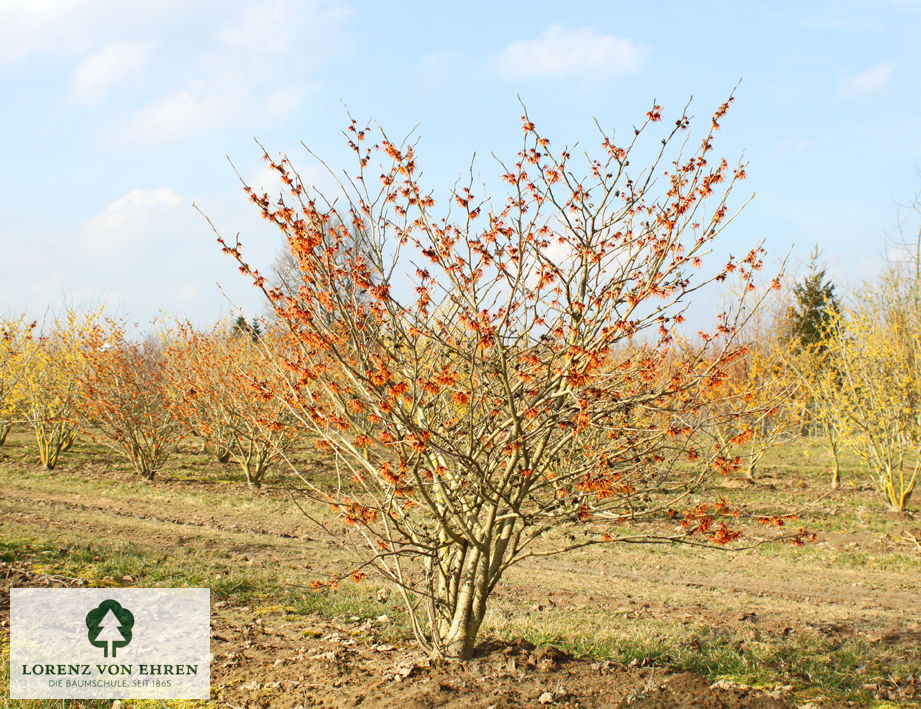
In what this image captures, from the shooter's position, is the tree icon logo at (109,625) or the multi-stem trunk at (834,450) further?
the multi-stem trunk at (834,450)

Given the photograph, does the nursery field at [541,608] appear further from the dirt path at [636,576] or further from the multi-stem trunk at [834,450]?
the multi-stem trunk at [834,450]

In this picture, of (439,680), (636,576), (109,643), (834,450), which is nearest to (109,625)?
(109,643)

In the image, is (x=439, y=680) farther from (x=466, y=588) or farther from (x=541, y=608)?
(x=541, y=608)

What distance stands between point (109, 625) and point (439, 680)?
287 cm

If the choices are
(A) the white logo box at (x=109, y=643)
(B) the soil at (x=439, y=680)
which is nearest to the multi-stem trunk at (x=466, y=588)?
(B) the soil at (x=439, y=680)

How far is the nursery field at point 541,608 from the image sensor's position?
3932mm

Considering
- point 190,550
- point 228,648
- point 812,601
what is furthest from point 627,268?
point 190,550

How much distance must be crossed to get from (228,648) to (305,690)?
3.72ft

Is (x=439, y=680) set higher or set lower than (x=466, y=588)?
lower

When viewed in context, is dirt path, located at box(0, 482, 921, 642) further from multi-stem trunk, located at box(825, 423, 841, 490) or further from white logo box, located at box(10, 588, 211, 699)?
multi-stem trunk, located at box(825, 423, 841, 490)

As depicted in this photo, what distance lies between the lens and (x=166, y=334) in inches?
790

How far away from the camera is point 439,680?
392cm

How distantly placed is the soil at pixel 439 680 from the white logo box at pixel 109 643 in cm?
21

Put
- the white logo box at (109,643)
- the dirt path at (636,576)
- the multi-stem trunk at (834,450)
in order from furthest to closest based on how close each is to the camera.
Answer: the multi-stem trunk at (834,450)
the dirt path at (636,576)
the white logo box at (109,643)
